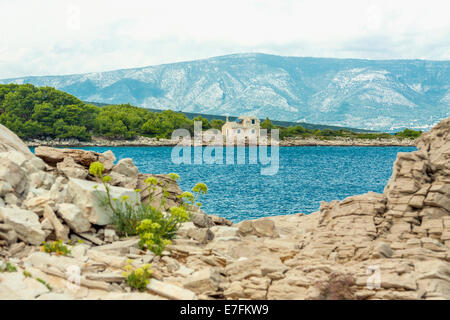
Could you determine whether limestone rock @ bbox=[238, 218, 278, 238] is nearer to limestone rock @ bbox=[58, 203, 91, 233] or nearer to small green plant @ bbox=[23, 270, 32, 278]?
limestone rock @ bbox=[58, 203, 91, 233]

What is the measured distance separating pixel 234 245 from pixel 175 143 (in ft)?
423

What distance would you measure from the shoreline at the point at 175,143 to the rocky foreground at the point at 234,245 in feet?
379

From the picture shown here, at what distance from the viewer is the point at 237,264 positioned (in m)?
10.2

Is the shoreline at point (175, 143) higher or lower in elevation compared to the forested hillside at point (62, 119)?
lower

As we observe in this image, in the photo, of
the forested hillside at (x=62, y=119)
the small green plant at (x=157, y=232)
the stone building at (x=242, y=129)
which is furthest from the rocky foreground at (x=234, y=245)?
the forested hillside at (x=62, y=119)

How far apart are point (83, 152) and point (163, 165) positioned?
63567 millimetres

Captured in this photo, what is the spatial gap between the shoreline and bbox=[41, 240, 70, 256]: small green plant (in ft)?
388

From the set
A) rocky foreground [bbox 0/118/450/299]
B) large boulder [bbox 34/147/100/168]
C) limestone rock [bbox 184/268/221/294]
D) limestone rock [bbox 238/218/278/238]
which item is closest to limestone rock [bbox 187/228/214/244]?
rocky foreground [bbox 0/118/450/299]

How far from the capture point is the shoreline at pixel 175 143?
4860 inches

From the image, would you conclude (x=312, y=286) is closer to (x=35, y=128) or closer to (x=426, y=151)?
(x=426, y=151)

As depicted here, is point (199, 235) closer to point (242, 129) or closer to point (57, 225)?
point (57, 225)

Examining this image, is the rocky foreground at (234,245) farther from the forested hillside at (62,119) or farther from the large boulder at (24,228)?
the forested hillside at (62,119)

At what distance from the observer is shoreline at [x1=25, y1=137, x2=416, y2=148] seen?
12344 centimetres
